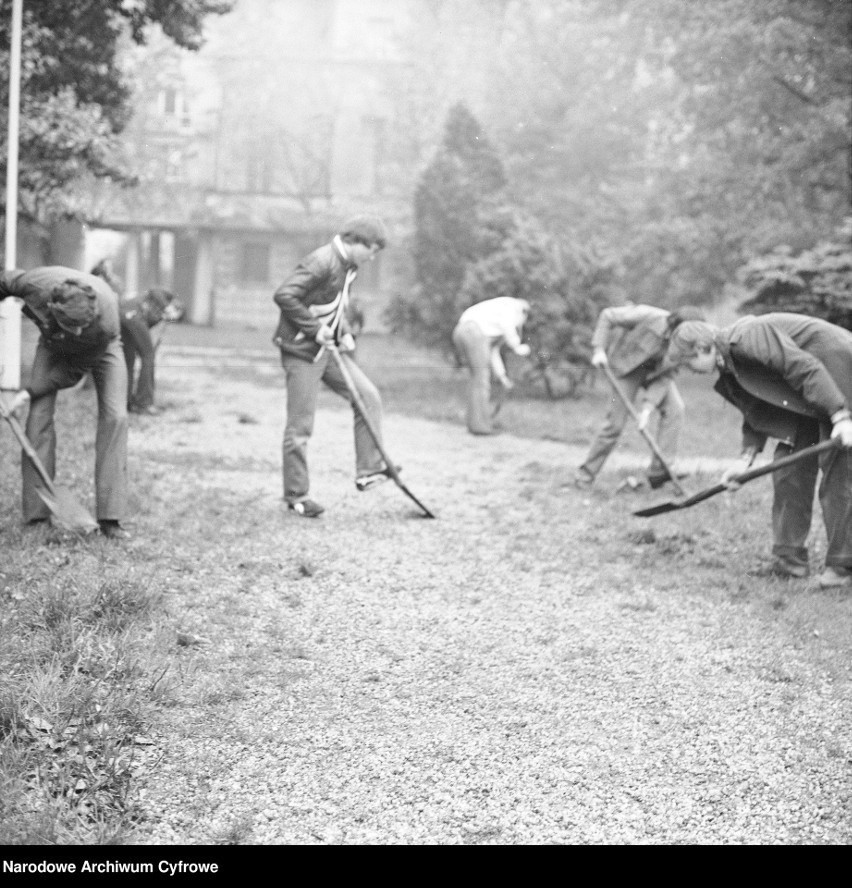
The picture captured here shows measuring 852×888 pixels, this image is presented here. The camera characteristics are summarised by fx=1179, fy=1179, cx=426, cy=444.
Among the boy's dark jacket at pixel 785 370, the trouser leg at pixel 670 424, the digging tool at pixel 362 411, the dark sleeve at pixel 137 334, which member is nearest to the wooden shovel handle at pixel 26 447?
the digging tool at pixel 362 411

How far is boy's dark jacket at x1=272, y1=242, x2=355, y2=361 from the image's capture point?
7504 millimetres

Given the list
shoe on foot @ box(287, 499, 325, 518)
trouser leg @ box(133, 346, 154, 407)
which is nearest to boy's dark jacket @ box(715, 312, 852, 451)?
shoe on foot @ box(287, 499, 325, 518)

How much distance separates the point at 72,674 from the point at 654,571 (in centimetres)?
Answer: 353

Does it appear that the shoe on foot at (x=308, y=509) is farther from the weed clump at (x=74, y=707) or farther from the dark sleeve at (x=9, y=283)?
the weed clump at (x=74, y=707)

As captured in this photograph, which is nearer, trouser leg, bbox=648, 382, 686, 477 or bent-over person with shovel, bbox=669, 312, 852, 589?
bent-over person with shovel, bbox=669, 312, 852, 589

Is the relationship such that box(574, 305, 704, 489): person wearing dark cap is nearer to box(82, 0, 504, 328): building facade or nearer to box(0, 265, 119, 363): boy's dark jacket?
box(0, 265, 119, 363): boy's dark jacket

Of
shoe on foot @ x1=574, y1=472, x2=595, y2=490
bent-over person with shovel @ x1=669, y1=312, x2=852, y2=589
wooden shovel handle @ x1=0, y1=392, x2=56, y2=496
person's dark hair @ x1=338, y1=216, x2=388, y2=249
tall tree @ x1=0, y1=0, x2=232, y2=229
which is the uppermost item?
tall tree @ x1=0, y1=0, x2=232, y2=229

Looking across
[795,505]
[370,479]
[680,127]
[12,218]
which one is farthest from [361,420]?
[680,127]

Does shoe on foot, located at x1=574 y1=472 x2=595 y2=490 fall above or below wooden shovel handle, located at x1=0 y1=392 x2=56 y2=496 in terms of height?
below

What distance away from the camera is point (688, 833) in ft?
11.1

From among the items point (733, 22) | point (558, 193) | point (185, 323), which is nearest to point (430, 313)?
point (733, 22)

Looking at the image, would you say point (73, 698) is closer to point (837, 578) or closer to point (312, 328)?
point (312, 328)

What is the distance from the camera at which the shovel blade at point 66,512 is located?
253 inches

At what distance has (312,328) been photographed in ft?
24.6
